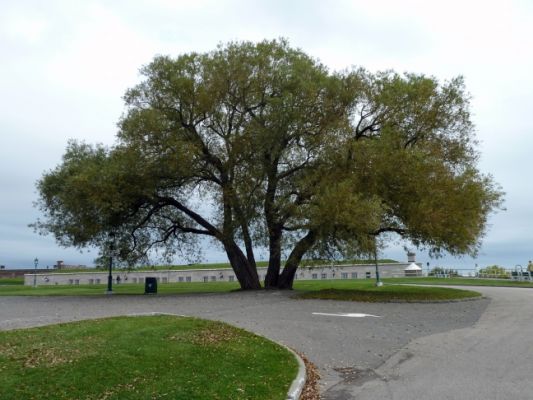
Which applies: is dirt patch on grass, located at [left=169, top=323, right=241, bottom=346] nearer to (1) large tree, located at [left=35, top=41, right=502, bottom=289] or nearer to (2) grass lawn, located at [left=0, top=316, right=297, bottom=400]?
(2) grass lawn, located at [left=0, top=316, right=297, bottom=400]

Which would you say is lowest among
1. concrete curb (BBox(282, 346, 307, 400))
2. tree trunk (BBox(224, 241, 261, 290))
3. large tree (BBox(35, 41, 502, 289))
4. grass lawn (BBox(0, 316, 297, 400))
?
concrete curb (BBox(282, 346, 307, 400))

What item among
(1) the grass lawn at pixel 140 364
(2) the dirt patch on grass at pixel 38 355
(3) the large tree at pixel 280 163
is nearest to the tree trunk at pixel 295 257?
(3) the large tree at pixel 280 163

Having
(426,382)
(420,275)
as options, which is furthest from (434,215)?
(420,275)

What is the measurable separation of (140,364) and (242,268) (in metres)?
20.7

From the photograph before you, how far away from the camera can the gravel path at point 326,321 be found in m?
10.7

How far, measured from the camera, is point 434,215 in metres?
21.8

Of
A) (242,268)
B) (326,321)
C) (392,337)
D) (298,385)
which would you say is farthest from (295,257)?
(298,385)

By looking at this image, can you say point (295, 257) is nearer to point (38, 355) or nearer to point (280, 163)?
point (280, 163)

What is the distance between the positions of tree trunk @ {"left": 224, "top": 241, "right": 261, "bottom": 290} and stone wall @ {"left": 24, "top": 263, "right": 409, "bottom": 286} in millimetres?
20217

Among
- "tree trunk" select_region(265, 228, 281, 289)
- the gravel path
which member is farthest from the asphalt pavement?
"tree trunk" select_region(265, 228, 281, 289)

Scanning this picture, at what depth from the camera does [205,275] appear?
2194 inches

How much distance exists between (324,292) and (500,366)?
1582 centimetres

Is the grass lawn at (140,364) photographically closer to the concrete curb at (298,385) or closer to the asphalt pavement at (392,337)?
the concrete curb at (298,385)

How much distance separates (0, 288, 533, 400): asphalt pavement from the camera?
341 inches
